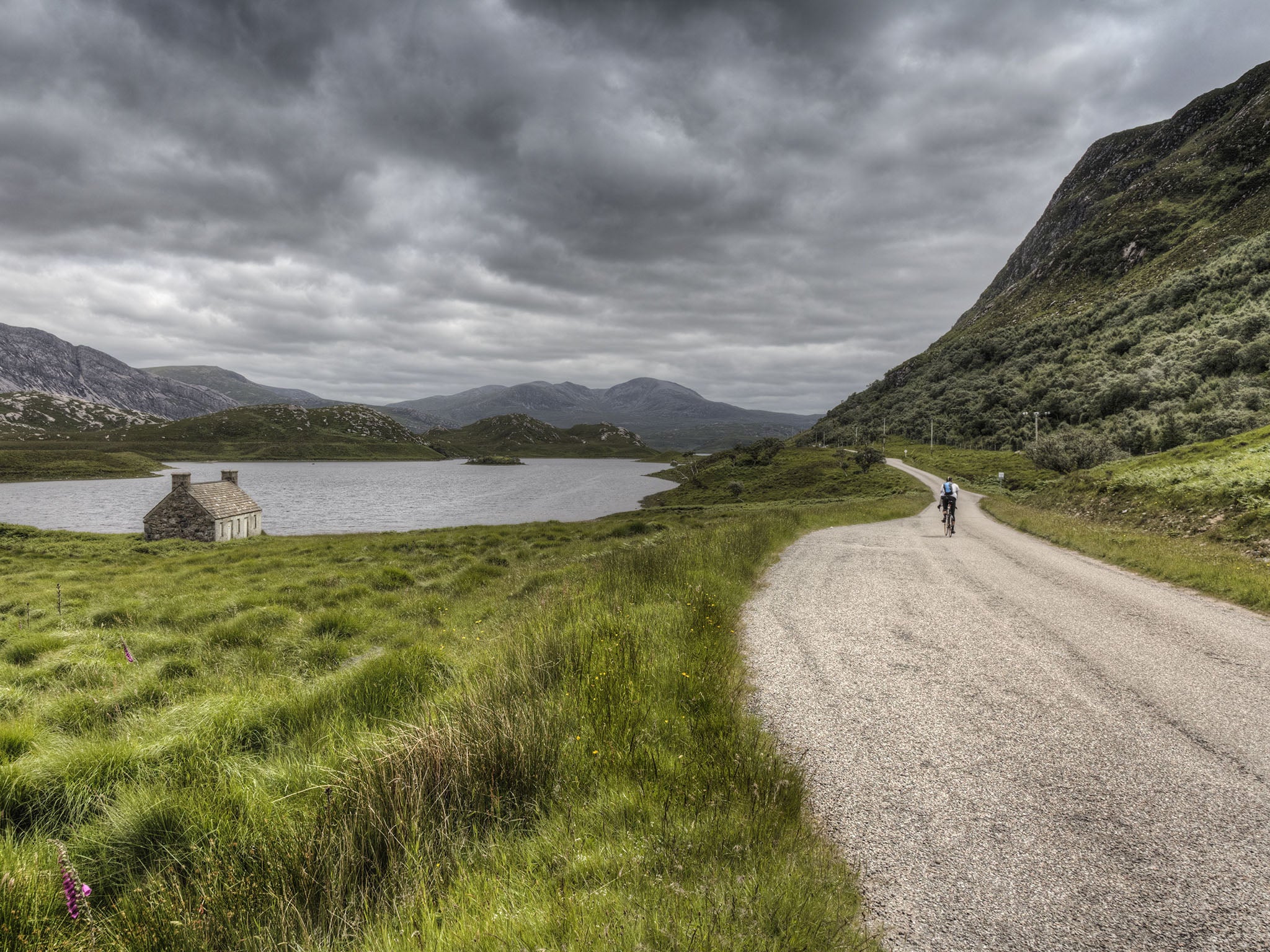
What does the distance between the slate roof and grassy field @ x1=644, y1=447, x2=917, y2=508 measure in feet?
182

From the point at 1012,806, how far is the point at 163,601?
21.5 m

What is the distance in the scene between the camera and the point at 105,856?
154 inches

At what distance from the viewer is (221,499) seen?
171ft

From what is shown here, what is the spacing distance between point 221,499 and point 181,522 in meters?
4.72

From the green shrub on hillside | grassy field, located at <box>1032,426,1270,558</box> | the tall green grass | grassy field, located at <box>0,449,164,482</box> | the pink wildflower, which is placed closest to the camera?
the pink wildflower

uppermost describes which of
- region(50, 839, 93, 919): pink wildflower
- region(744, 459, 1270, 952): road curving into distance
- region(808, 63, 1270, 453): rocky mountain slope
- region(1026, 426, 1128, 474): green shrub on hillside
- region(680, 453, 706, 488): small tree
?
region(808, 63, 1270, 453): rocky mountain slope

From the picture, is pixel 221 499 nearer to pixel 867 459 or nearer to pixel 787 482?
pixel 787 482

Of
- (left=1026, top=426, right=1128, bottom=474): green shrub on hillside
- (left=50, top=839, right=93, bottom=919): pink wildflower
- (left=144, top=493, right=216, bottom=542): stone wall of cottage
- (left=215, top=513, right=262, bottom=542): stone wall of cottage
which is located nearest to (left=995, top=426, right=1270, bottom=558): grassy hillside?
(left=50, top=839, right=93, bottom=919): pink wildflower

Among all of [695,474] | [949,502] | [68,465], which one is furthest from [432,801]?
[68,465]

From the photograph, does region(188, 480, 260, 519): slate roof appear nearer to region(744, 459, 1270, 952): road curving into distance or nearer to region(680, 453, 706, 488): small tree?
region(744, 459, 1270, 952): road curving into distance

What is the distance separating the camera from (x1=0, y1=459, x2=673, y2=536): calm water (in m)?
72.7

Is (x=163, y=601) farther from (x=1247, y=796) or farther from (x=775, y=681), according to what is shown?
(x=1247, y=796)

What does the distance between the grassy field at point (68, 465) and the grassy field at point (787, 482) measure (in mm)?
175433

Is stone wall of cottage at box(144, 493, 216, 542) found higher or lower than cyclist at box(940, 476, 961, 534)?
lower
